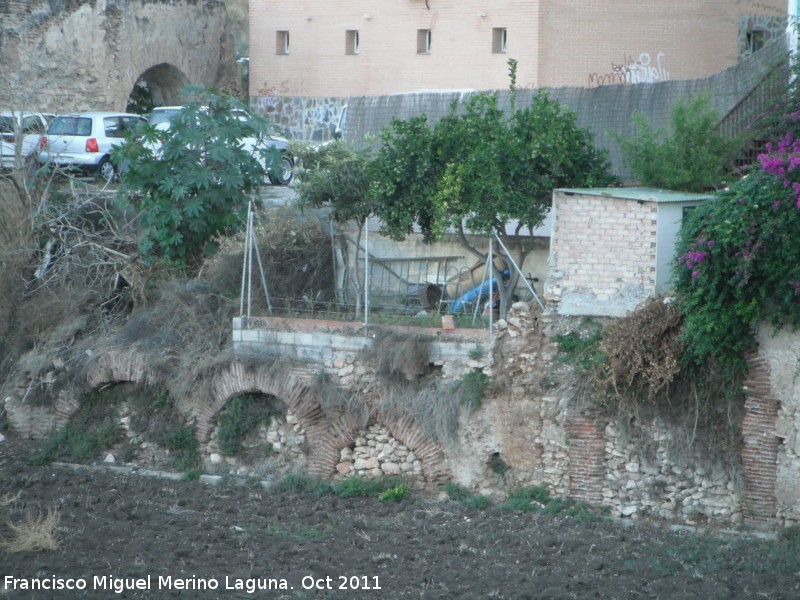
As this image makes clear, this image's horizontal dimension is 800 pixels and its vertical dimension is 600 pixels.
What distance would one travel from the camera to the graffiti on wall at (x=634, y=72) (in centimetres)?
2361

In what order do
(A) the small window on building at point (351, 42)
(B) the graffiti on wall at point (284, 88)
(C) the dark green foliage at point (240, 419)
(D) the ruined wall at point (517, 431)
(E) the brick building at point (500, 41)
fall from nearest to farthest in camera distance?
(D) the ruined wall at point (517, 431) → (C) the dark green foliage at point (240, 419) → (E) the brick building at point (500, 41) → (A) the small window on building at point (351, 42) → (B) the graffiti on wall at point (284, 88)

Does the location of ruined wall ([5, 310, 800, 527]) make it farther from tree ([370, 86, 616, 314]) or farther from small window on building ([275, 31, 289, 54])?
→ small window on building ([275, 31, 289, 54])

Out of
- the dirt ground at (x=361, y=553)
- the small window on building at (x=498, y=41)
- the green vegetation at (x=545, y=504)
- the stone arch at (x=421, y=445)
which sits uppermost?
the small window on building at (x=498, y=41)

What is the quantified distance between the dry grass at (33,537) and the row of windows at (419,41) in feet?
51.4

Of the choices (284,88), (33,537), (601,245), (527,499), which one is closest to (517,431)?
(527,499)

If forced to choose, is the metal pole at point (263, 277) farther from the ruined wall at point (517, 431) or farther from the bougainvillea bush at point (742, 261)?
the bougainvillea bush at point (742, 261)

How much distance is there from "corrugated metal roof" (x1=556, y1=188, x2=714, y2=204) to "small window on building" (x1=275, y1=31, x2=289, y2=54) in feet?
53.1

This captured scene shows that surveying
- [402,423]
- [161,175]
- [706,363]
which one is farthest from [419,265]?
[706,363]

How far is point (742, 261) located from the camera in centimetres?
1142

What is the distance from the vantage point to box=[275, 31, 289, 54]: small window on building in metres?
28.1

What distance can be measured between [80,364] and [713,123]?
33.4 ft

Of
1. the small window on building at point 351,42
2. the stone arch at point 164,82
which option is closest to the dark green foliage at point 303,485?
the small window on building at point 351,42

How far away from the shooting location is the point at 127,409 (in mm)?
16828

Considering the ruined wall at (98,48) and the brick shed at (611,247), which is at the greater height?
the ruined wall at (98,48)
